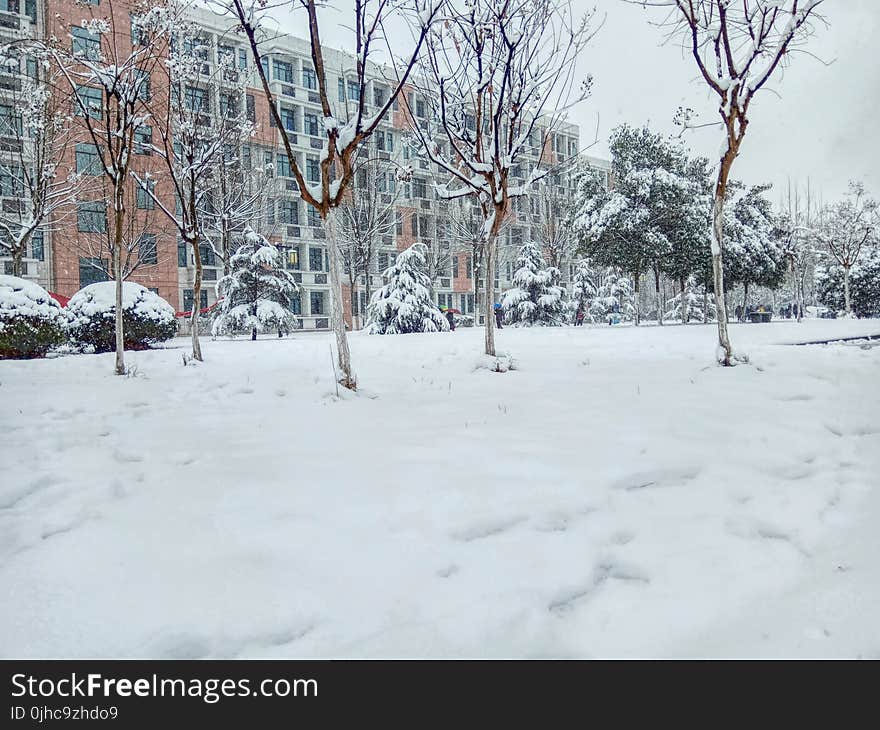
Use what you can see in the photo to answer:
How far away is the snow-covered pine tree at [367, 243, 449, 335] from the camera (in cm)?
1852

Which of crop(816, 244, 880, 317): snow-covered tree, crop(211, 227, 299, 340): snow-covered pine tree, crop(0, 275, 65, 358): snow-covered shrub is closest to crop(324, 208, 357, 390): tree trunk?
crop(0, 275, 65, 358): snow-covered shrub

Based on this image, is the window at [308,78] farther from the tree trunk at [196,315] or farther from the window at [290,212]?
the tree trunk at [196,315]

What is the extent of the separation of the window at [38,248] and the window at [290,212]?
11999mm

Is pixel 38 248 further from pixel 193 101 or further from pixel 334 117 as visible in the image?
pixel 334 117

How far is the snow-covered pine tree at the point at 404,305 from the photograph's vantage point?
60.7 feet

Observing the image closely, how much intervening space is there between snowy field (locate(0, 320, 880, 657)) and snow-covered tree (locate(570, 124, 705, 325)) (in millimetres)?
17960

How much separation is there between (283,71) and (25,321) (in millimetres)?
28706

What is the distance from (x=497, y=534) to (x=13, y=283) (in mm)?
10687

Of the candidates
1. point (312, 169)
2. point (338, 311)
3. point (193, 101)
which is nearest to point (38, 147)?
point (193, 101)

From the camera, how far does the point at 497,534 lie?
2311mm

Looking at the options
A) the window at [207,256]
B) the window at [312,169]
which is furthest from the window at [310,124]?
the window at [207,256]

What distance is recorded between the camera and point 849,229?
90.1 feet

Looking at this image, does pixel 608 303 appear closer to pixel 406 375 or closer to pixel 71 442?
pixel 406 375
